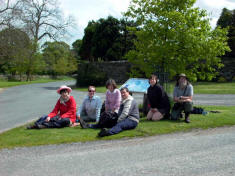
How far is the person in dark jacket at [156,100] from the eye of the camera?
816 centimetres

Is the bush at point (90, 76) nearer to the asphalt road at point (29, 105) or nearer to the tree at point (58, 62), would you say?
the asphalt road at point (29, 105)

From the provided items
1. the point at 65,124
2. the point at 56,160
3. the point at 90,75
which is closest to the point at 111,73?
the point at 90,75

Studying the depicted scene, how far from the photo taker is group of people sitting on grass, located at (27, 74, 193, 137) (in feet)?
23.7

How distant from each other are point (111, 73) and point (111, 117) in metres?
25.0

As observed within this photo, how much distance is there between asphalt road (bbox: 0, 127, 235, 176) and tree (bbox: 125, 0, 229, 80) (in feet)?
15.3

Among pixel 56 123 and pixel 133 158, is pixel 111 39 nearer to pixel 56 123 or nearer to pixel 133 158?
pixel 56 123

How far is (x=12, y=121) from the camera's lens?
966cm

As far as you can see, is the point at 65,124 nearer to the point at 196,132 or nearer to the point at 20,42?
the point at 196,132

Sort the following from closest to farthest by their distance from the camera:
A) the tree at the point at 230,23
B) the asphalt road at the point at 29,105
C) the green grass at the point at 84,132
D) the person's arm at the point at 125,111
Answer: the green grass at the point at 84,132 → the person's arm at the point at 125,111 → the asphalt road at the point at 29,105 → the tree at the point at 230,23

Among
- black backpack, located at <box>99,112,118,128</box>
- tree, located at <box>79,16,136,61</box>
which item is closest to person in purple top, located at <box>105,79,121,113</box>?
black backpack, located at <box>99,112,118,128</box>

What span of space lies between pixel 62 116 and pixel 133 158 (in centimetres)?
369

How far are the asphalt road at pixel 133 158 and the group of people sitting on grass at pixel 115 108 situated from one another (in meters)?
1.21

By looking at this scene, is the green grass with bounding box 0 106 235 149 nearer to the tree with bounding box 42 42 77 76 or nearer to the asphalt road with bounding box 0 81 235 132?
the asphalt road with bounding box 0 81 235 132

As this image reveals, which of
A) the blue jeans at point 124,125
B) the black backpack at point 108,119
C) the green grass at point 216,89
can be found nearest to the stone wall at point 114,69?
the green grass at point 216,89
